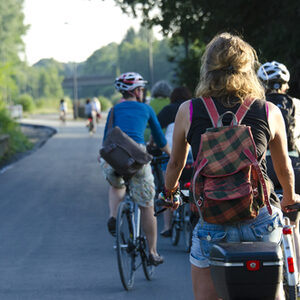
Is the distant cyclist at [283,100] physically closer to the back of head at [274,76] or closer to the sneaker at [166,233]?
the back of head at [274,76]

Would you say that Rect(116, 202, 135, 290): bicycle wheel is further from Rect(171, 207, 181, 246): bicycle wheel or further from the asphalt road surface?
Rect(171, 207, 181, 246): bicycle wheel

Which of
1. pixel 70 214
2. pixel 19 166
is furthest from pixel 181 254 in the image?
pixel 19 166

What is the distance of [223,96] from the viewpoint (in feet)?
11.3

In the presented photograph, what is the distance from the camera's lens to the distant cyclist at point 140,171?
21.8 feet

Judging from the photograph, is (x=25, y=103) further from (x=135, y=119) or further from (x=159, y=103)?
(x=135, y=119)

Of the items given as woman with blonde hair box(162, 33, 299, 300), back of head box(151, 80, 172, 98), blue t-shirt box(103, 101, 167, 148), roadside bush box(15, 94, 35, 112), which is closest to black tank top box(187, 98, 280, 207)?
woman with blonde hair box(162, 33, 299, 300)

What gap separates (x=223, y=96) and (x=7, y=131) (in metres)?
22.1

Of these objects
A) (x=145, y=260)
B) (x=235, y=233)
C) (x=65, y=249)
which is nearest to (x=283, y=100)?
(x=145, y=260)

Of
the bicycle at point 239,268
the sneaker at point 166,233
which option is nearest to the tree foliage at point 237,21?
the sneaker at point 166,233

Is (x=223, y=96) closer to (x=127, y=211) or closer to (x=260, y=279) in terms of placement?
(x=260, y=279)

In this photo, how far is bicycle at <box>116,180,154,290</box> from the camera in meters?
6.34

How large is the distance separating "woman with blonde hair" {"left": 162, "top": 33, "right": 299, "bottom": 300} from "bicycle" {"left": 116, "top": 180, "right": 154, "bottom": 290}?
114 inches

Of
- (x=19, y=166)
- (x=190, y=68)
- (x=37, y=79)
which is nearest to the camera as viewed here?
(x=190, y=68)

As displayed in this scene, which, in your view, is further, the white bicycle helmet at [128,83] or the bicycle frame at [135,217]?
the white bicycle helmet at [128,83]
